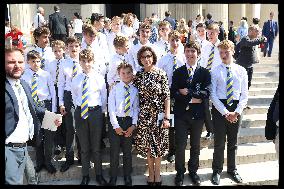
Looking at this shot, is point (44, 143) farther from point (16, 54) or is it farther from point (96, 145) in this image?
point (16, 54)

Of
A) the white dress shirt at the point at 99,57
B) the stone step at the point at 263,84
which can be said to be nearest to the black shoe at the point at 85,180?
the white dress shirt at the point at 99,57

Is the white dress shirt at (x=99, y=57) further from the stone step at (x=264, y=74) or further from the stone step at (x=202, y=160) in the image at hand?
the stone step at (x=264, y=74)

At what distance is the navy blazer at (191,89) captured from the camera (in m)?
5.18

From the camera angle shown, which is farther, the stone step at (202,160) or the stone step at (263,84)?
the stone step at (263,84)

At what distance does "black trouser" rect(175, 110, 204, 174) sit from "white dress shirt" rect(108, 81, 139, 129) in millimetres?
672

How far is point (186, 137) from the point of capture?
17.4ft

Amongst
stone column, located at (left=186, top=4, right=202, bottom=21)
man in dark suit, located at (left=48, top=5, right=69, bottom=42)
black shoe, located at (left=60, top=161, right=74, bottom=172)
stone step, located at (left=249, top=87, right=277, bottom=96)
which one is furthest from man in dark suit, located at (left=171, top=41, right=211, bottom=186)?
stone column, located at (left=186, top=4, right=202, bottom=21)

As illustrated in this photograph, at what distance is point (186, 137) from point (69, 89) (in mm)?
2034

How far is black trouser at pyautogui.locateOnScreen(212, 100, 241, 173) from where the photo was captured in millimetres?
5328

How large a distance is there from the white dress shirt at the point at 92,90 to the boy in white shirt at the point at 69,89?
1.35ft

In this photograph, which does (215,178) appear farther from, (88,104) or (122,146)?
(88,104)

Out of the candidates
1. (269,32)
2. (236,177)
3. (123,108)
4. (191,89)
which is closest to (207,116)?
(191,89)

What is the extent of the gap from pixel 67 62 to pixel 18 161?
89.1 inches

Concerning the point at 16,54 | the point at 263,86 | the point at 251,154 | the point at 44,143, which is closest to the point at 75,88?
the point at 44,143
